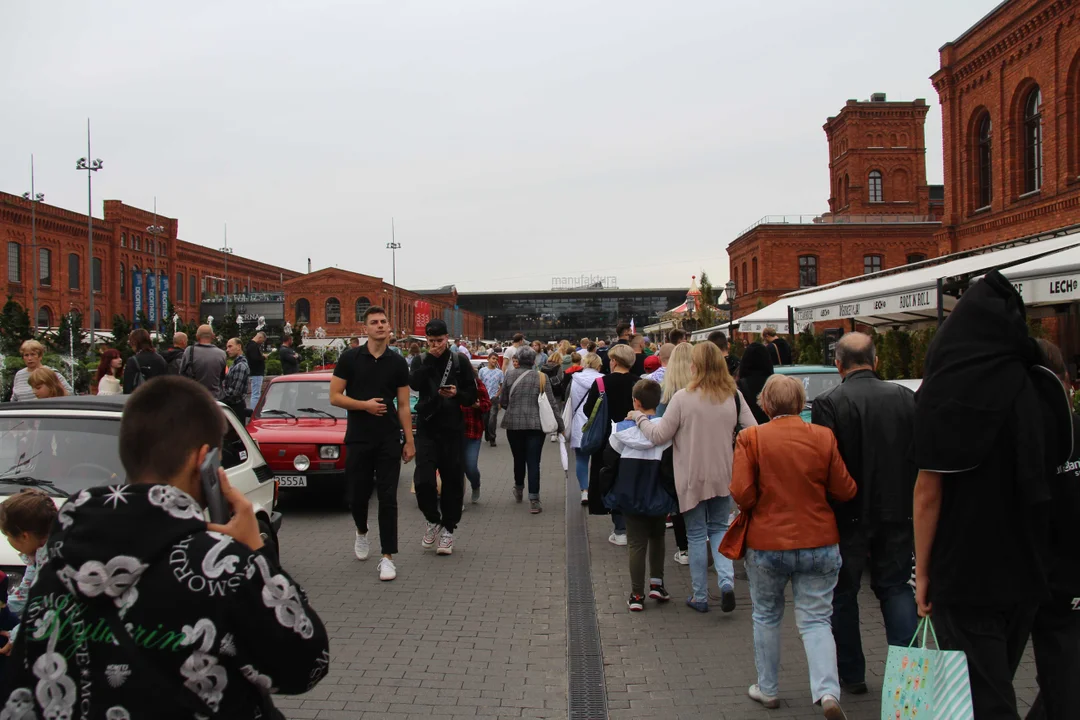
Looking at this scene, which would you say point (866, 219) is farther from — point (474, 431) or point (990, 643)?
point (990, 643)

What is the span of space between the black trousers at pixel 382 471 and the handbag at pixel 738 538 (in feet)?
11.5

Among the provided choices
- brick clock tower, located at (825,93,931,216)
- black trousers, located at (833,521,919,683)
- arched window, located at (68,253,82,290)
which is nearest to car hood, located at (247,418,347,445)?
black trousers, located at (833,521,919,683)

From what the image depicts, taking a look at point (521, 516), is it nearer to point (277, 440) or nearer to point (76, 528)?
point (277, 440)

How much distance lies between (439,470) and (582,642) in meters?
2.86

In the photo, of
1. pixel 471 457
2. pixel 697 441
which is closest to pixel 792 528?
pixel 697 441

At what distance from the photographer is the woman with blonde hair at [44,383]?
779 centimetres

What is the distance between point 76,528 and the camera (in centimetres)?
178

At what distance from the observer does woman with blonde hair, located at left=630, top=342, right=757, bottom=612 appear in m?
6.01

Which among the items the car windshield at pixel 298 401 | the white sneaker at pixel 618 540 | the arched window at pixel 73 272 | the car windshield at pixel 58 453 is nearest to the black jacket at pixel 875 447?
the car windshield at pixel 58 453

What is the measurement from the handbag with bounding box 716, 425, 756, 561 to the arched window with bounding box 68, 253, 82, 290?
6954cm

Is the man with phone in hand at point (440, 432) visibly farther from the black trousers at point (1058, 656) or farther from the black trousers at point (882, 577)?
the black trousers at point (1058, 656)

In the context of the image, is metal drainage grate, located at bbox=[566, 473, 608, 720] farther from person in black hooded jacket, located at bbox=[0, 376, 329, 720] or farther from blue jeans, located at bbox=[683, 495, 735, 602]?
person in black hooded jacket, located at bbox=[0, 376, 329, 720]

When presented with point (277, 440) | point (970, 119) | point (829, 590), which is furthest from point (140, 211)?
point (829, 590)

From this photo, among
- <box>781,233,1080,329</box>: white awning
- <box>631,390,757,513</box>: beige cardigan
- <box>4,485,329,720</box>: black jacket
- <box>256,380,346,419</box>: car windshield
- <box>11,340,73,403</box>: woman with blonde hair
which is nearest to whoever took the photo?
<box>4,485,329,720</box>: black jacket
